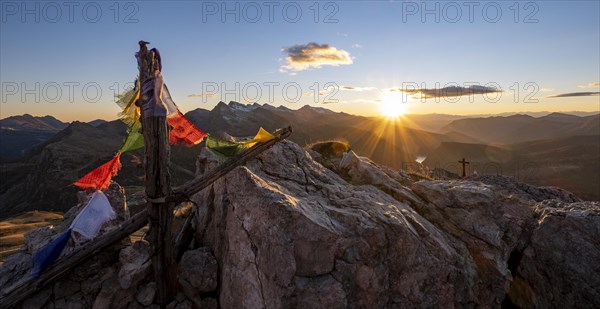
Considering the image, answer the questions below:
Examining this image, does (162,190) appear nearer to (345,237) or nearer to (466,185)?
(345,237)

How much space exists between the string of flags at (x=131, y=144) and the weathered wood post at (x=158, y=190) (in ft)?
0.54

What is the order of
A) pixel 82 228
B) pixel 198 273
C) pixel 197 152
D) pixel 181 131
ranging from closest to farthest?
pixel 198 273, pixel 82 228, pixel 181 131, pixel 197 152

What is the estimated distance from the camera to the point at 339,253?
24.0 ft

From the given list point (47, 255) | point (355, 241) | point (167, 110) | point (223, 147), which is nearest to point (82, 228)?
point (47, 255)

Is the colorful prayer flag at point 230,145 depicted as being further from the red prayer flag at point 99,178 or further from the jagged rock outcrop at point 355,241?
the red prayer flag at point 99,178

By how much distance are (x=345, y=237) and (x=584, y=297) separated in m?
6.94

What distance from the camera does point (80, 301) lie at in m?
7.89

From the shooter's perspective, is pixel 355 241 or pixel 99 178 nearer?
pixel 355 241

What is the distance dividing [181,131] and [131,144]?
1.40 meters

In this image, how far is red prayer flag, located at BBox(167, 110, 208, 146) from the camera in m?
9.41

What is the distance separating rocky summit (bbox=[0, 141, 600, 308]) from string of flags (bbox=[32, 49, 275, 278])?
0.51 meters

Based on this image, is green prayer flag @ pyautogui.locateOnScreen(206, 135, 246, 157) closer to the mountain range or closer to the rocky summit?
the rocky summit

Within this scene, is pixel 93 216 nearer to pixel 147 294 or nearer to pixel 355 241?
pixel 147 294

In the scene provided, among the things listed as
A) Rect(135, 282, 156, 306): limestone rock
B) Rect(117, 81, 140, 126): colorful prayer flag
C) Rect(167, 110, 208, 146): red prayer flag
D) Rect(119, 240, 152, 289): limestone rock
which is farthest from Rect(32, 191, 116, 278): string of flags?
Rect(167, 110, 208, 146): red prayer flag
